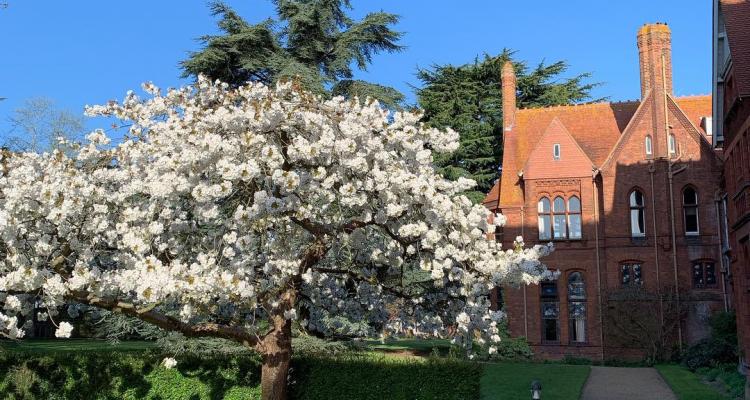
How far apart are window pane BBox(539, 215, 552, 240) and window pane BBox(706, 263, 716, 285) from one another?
6.16 metres

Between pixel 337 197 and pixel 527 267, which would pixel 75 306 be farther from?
pixel 527 267

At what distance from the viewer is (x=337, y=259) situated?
13.7 metres

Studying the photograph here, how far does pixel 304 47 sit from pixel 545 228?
12568 millimetres

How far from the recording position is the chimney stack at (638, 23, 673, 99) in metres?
29.1

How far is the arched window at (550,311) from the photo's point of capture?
29031 millimetres

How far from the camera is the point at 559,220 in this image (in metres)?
29.6

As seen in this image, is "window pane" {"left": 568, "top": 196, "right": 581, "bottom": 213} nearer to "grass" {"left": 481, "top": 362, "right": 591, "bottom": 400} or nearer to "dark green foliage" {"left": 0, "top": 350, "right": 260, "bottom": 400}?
"grass" {"left": 481, "top": 362, "right": 591, "bottom": 400}

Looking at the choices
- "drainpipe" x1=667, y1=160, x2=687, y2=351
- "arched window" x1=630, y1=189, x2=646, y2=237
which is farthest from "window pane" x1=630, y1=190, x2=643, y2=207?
"drainpipe" x1=667, y1=160, x2=687, y2=351

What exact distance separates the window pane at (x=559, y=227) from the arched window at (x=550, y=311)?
2.00 metres

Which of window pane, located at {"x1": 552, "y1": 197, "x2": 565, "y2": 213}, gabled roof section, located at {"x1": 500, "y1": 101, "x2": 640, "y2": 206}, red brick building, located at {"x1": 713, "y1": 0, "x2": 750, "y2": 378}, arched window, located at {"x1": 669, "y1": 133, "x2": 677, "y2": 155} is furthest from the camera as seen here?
gabled roof section, located at {"x1": 500, "y1": 101, "x2": 640, "y2": 206}

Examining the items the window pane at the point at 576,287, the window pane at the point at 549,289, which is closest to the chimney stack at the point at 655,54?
the window pane at the point at 576,287

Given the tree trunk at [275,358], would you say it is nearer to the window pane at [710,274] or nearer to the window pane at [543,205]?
the window pane at [543,205]

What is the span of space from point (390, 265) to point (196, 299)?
3.97 m

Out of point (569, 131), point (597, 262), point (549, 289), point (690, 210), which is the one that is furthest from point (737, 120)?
point (569, 131)
